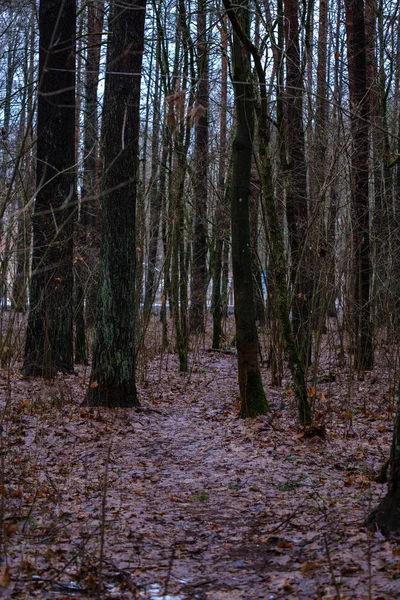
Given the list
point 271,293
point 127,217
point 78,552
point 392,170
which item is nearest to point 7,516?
point 78,552

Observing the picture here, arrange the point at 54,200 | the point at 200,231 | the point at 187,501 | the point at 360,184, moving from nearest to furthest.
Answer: the point at 187,501
the point at 54,200
the point at 360,184
the point at 200,231

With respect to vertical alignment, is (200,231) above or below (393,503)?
above

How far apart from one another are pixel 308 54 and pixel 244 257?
4.89 meters

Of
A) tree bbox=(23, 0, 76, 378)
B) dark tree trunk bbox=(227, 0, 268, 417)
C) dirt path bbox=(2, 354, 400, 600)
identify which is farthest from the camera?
tree bbox=(23, 0, 76, 378)

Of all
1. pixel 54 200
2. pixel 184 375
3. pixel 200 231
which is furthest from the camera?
pixel 200 231

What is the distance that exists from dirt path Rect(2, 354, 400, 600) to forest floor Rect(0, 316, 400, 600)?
0.02 m

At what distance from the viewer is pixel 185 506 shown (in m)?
5.76

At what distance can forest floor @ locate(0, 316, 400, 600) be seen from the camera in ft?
13.0

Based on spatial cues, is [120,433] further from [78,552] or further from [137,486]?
[78,552]

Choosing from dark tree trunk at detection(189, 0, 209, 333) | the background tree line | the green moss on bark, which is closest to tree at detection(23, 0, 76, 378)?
the background tree line

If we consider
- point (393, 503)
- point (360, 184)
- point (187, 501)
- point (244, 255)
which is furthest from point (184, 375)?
point (393, 503)

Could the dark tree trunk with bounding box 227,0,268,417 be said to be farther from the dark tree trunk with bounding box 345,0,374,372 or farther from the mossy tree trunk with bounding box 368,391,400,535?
the mossy tree trunk with bounding box 368,391,400,535

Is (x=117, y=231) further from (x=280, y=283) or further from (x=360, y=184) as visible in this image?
(x=360, y=184)

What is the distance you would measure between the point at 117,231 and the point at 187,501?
4426 millimetres
